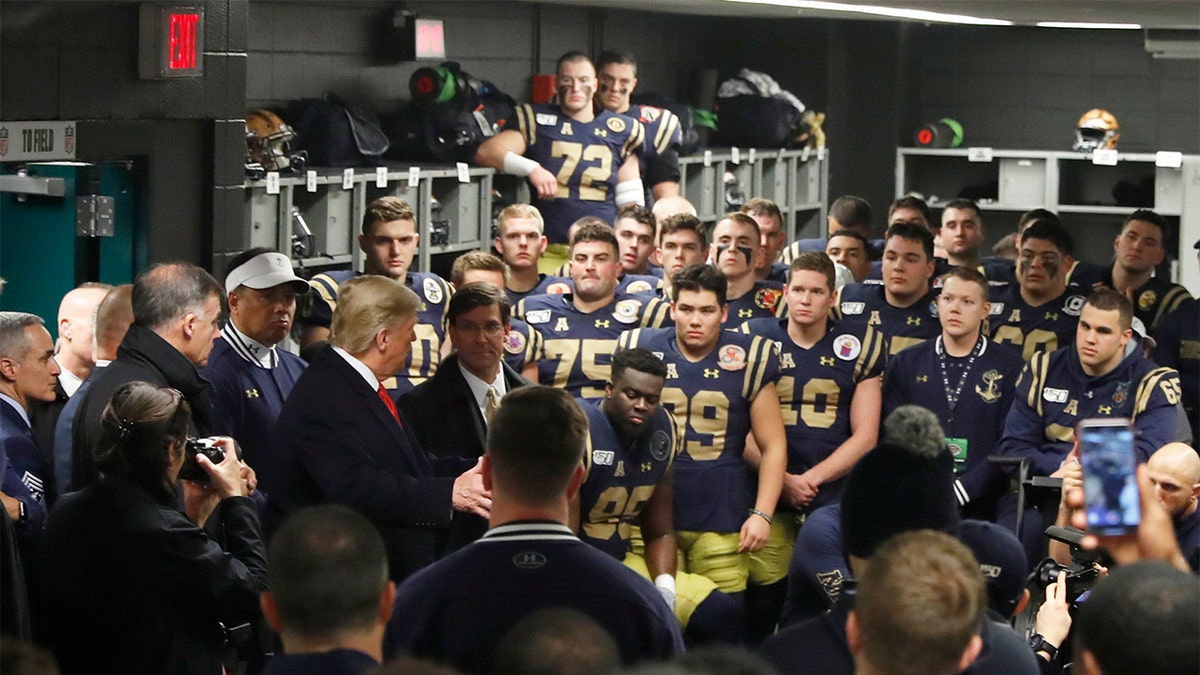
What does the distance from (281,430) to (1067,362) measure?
10.4ft

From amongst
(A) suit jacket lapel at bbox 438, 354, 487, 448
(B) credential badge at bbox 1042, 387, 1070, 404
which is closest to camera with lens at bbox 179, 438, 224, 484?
(A) suit jacket lapel at bbox 438, 354, 487, 448

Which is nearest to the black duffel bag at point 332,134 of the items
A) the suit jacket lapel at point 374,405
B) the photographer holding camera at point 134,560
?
the suit jacket lapel at point 374,405

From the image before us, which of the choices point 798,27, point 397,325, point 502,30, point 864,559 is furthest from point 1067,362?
point 798,27

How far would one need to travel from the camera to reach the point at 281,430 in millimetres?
3869

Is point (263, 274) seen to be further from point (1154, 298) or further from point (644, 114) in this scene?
point (644, 114)

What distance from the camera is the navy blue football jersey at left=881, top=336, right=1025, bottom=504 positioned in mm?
5938

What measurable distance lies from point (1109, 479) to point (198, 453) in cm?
200

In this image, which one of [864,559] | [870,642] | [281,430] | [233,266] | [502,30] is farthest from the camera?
[502,30]

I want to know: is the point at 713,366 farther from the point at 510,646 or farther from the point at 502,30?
the point at 502,30

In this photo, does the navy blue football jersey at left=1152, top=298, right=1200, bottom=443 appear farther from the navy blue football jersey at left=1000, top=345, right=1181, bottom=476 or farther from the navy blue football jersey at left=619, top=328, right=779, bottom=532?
the navy blue football jersey at left=619, top=328, right=779, bottom=532

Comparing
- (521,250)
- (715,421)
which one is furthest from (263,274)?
(521,250)

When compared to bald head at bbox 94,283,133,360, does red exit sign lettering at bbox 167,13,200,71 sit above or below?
above

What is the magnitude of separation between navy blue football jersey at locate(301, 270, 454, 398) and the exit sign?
0.87 m

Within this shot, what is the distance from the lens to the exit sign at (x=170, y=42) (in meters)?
5.34
